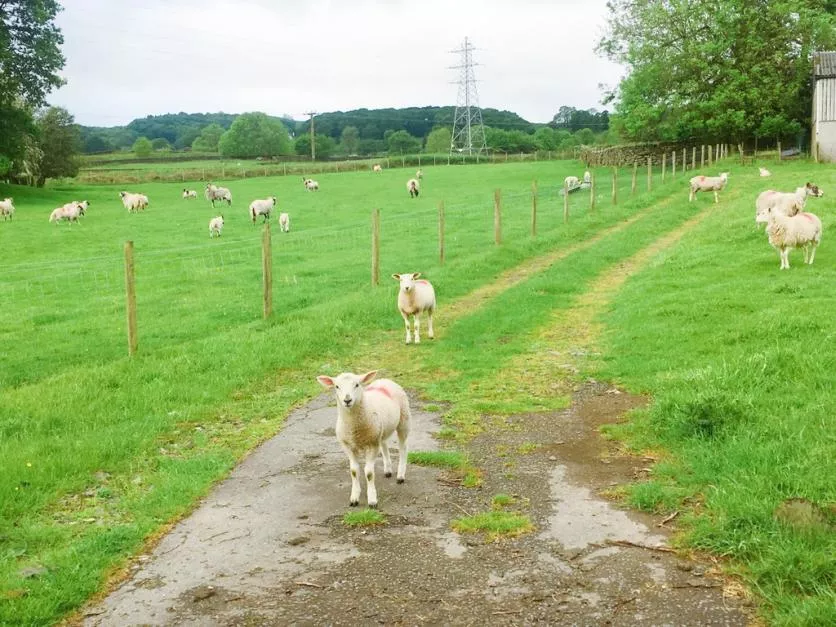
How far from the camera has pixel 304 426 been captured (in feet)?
30.1

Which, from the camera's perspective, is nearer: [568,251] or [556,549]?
[556,549]

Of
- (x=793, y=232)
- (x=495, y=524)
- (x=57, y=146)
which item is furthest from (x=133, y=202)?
(x=495, y=524)

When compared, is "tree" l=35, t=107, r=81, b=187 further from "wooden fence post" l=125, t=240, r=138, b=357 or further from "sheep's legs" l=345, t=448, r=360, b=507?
"sheep's legs" l=345, t=448, r=360, b=507

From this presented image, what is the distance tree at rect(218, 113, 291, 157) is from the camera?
138375mm

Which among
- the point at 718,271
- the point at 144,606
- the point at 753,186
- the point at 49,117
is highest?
the point at 49,117

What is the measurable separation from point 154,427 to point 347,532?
3.63 metres

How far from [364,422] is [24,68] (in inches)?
2034

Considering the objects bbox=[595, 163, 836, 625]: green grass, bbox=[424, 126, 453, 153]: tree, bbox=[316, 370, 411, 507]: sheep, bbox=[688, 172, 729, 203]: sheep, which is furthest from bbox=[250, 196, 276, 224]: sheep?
bbox=[424, 126, 453, 153]: tree

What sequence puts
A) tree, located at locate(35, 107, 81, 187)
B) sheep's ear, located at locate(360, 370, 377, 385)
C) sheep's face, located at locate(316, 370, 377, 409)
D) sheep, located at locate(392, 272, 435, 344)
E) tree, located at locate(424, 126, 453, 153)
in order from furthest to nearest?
tree, located at locate(424, 126, 453, 153), tree, located at locate(35, 107, 81, 187), sheep, located at locate(392, 272, 435, 344), sheep's ear, located at locate(360, 370, 377, 385), sheep's face, located at locate(316, 370, 377, 409)

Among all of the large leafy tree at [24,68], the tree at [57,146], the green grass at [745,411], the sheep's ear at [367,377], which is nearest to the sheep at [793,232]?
the green grass at [745,411]

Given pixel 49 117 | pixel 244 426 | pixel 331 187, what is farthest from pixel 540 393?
pixel 49 117

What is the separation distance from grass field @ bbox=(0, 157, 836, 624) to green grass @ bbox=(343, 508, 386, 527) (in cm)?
160

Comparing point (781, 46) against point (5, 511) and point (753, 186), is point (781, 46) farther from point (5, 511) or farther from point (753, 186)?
point (5, 511)

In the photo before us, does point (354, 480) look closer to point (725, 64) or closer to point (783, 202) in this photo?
point (783, 202)
